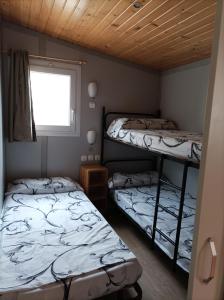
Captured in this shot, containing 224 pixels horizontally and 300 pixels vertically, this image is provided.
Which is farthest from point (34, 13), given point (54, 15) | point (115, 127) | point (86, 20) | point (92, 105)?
point (115, 127)

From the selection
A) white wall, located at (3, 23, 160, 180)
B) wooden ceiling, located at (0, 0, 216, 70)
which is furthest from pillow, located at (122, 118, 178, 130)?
wooden ceiling, located at (0, 0, 216, 70)

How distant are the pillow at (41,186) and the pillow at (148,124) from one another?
1084 mm

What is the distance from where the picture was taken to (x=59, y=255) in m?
1.65

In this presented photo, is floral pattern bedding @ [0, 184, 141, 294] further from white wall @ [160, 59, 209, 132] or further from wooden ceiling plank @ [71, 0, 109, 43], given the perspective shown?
wooden ceiling plank @ [71, 0, 109, 43]

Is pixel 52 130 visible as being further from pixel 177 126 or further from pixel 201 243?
pixel 201 243

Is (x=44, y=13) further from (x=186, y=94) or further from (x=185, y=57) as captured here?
(x=186, y=94)

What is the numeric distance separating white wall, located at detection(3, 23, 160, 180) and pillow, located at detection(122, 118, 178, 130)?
540 millimetres

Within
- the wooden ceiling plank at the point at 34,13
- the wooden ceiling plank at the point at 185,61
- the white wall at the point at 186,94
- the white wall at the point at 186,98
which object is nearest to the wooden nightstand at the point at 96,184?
the white wall at the point at 186,98

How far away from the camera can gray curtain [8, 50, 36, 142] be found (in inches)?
109

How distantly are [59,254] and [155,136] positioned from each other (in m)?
1.39

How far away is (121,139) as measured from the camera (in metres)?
2.97

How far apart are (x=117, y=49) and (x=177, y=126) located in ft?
4.61

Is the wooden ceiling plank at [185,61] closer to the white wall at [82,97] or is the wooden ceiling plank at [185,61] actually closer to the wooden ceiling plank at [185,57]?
the wooden ceiling plank at [185,57]

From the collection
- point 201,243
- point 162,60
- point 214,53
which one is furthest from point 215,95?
point 162,60
